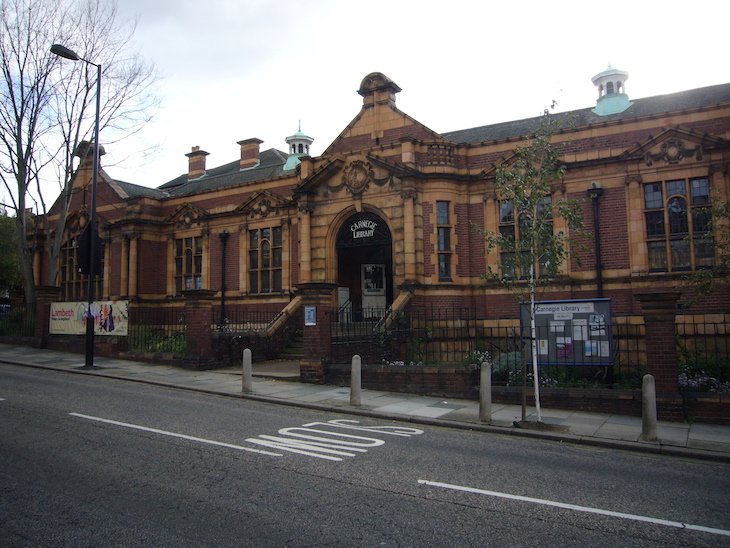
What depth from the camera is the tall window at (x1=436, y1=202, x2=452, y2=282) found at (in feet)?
62.3

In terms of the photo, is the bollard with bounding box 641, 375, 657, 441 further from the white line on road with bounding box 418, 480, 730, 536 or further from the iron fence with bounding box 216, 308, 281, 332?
the iron fence with bounding box 216, 308, 281, 332

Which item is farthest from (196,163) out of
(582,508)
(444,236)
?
(582,508)

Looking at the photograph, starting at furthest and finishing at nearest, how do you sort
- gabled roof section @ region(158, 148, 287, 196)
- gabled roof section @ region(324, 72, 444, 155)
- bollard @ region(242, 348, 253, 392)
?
gabled roof section @ region(158, 148, 287, 196), gabled roof section @ region(324, 72, 444, 155), bollard @ region(242, 348, 253, 392)

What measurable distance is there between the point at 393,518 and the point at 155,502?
2372 mm

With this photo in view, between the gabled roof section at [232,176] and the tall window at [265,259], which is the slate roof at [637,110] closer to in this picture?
the tall window at [265,259]

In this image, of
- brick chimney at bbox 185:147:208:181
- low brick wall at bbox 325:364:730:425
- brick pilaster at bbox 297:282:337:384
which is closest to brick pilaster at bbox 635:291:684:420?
low brick wall at bbox 325:364:730:425

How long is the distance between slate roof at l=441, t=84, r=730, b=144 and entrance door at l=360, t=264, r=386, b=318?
663 centimetres

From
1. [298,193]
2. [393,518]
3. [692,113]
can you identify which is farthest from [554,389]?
[298,193]

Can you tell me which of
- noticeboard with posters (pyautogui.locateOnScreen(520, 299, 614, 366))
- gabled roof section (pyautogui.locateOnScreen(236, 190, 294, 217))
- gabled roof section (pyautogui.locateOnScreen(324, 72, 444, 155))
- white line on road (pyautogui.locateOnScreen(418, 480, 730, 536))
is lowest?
white line on road (pyautogui.locateOnScreen(418, 480, 730, 536))

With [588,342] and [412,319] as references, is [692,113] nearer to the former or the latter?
[588,342]

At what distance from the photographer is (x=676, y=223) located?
55.1 feet

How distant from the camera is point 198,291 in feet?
53.3

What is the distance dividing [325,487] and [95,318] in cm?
1745

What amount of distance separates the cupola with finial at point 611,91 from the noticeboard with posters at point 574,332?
1244cm
